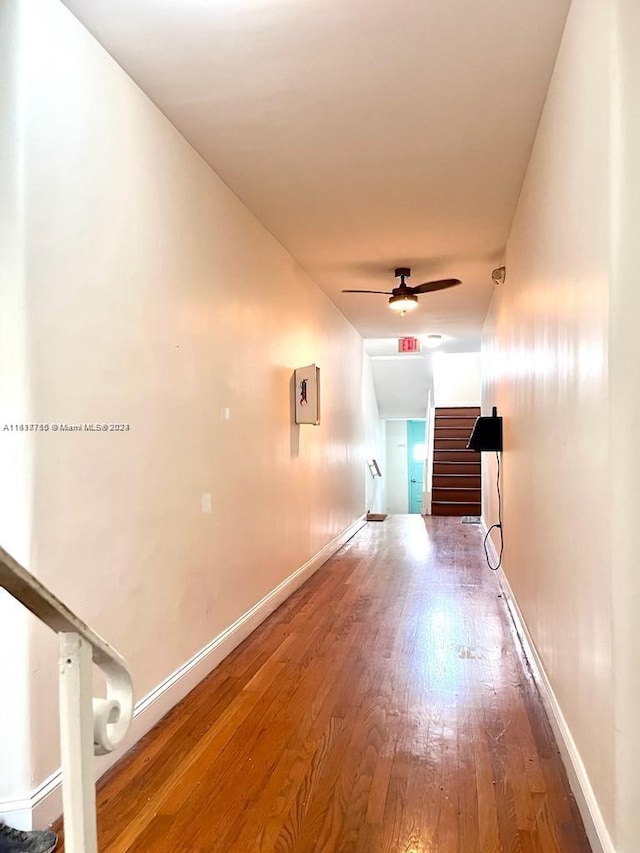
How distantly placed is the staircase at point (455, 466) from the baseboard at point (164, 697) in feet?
16.6

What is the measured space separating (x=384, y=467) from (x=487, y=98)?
11911mm

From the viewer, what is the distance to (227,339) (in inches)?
134

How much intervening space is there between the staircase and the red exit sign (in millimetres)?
2057

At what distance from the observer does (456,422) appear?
1069cm

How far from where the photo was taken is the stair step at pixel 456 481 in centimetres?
989

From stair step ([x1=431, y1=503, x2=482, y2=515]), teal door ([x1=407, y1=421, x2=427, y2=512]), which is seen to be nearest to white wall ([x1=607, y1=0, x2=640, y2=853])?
stair step ([x1=431, y1=503, x2=482, y2=515])

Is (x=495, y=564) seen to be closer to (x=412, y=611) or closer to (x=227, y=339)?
(x=412, y=611)

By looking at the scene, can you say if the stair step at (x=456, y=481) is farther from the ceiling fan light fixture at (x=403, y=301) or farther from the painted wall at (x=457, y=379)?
the ceiling fan light fixture at (x=403, y=301)

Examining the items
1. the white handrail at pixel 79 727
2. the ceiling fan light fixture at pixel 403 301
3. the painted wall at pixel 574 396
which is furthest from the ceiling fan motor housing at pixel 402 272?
the white handrail at pixel 79 727

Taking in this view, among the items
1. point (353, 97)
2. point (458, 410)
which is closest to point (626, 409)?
point (353, 97)

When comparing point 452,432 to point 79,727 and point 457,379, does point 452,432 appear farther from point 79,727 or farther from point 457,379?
point 79,727

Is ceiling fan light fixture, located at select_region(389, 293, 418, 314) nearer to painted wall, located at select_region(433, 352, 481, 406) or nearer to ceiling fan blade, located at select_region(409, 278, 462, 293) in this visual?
ceiling fan blade, located at select_region(409, 278, 462, 293)

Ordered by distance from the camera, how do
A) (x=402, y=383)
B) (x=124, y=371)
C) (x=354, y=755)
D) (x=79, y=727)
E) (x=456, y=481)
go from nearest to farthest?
(x=79, y=727) → (x=354, y=755) → (x=124, y=371) → (x=456, y=481) → (x=402, y=383)

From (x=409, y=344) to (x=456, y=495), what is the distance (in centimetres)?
258
